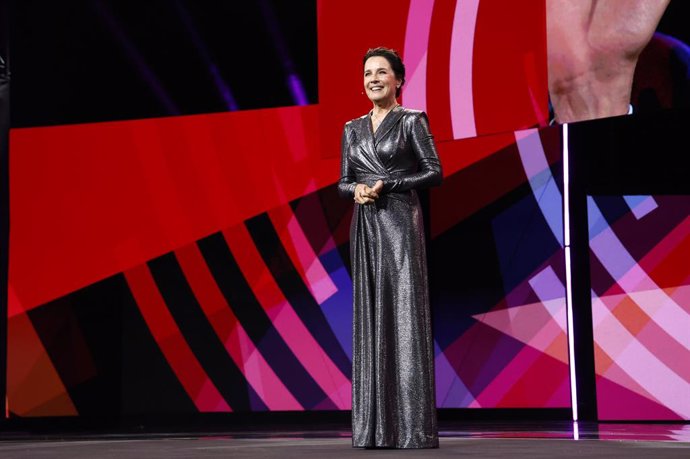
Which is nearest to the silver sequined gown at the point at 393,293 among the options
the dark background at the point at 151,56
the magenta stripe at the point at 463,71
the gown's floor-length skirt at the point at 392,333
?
the gown's floor-length skirt at the point at 392,333

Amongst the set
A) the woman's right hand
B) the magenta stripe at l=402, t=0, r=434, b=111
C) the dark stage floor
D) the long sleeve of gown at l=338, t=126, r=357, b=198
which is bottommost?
the dark stage floor

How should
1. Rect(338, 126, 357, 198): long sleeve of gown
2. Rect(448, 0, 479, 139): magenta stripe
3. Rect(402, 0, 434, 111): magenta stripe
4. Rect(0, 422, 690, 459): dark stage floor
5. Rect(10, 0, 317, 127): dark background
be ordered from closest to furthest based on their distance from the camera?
Rect(0, 422, 690, 459): dark stage floor
Rect(338, 126, 357, 198): long sleeve of gown
Rect(448, 0, 479, 139): magenta stripe
Rect(402, 0, 434, 111): magenta stripe
Rect(10, 0, 317, 127): dark background

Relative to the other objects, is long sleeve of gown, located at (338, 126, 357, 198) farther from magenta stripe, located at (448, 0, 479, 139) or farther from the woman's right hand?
magenta stripe, located at (448, 0, 479, 139)

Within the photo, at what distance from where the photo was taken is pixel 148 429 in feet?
18.3

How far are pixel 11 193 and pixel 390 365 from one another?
12.6ft

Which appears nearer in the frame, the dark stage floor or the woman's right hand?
the dark stage floor

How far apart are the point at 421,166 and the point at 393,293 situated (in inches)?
17.2

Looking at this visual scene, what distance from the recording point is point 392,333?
10.6ft

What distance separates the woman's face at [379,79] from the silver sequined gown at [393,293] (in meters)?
0.08

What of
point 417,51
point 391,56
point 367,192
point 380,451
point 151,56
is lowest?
point 380,451

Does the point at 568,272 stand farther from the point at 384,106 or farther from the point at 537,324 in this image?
the point at 384,106

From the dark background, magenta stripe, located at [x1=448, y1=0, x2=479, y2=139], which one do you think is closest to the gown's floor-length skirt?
magenta stripe, located at [x1=448, y1=0, x2=479, y2=139]

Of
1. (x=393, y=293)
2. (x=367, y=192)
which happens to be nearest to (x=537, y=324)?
(x=393, y=293)

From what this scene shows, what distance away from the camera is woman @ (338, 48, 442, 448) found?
10.5 ft
